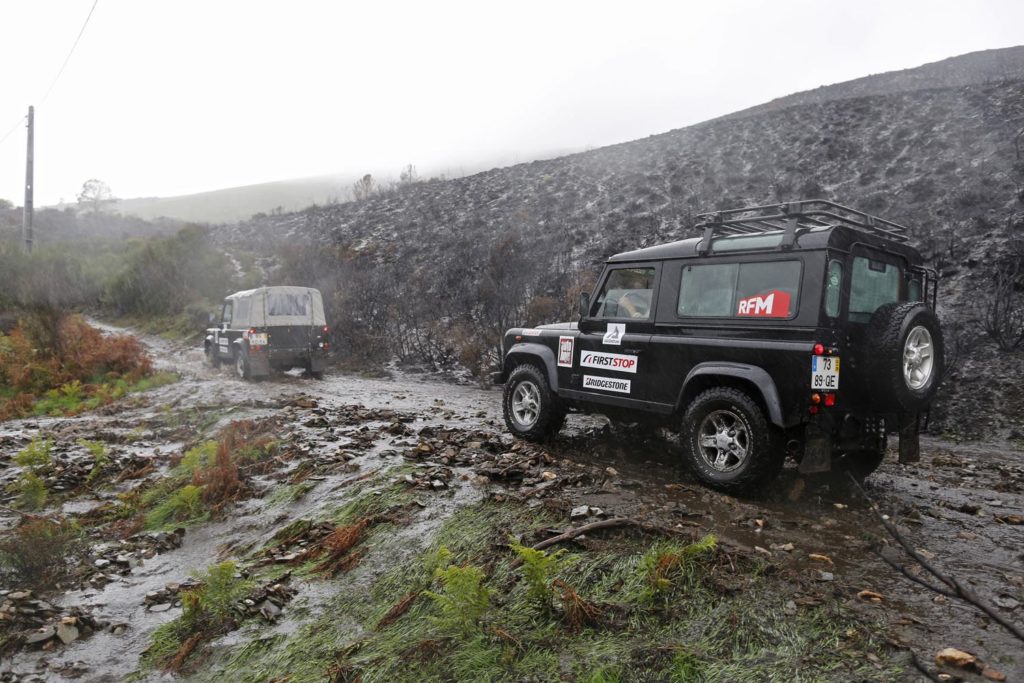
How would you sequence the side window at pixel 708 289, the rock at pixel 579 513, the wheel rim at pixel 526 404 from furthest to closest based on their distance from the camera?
the wheel rim at pixel 526 404, the side window at pixel 708 289, the rock at pixel 579 513

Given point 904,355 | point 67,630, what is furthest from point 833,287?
point 67,630

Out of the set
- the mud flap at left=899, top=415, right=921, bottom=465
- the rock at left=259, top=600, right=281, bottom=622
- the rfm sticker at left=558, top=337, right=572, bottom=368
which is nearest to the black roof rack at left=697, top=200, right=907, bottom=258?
the mud flap at left=899, top=415, right=921, bottom=465

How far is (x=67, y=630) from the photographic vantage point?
4555mm

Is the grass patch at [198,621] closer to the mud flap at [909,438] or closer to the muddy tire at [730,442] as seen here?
the muddy tire at [730,442]

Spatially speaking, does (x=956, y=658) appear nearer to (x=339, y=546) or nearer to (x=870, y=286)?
(x=870, y=286)

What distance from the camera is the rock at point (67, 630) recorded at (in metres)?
4.50

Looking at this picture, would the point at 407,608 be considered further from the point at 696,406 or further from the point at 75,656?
the point at 696,406

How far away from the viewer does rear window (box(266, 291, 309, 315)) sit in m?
15.1

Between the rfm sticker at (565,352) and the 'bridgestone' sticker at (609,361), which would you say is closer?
the 'bridgestone' sticker at (609,361)

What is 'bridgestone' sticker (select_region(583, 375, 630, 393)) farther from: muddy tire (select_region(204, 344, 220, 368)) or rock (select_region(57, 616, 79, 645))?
muddy tire (select_region(204, 344, 220, 368))

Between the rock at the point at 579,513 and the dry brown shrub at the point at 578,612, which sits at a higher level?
the rock at the point at 579,513

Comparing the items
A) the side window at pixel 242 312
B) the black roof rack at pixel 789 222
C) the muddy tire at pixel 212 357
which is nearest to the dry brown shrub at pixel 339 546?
the black roof rack at pixel 789 222

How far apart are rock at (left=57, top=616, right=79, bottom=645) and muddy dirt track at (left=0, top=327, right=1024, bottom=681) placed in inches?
2.4

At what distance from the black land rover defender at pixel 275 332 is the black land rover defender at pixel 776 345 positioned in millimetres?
10672
